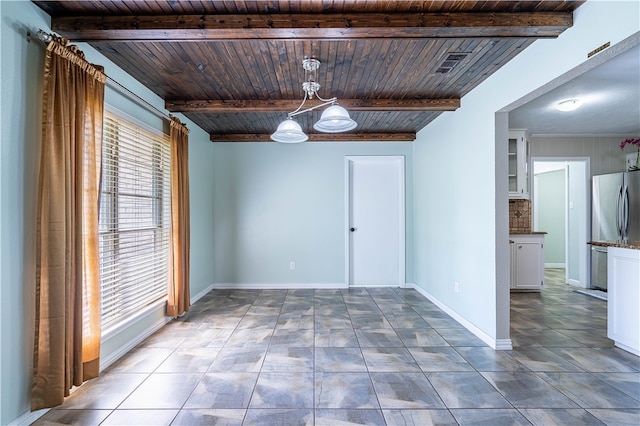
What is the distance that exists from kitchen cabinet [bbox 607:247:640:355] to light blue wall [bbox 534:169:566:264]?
15.3 ft

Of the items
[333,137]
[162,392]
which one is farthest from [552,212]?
[162,392]

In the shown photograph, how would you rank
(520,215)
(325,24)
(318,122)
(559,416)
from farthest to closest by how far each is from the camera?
(520,215) < (318,122) < (325,24) < (559,416)

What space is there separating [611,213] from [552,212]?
2529mm

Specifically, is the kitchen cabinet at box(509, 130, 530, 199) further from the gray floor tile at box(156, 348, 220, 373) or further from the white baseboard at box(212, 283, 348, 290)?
the gray floor tile at box(156, 348, 220, 373)

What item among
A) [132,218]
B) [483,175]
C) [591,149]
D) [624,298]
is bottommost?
[624,298]

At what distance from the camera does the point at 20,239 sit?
177 cm

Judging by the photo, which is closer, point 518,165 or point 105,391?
point 105,391

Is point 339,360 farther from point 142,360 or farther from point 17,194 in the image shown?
point 17,194

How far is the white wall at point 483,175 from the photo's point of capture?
1.93 meters

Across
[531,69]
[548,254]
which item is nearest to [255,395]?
[531,69]

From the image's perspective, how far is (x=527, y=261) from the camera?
4.64m

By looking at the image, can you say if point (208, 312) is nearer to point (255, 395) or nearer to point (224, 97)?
point (255, 395)

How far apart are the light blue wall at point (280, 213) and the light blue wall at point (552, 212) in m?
4.22

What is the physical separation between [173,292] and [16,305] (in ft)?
5.83
